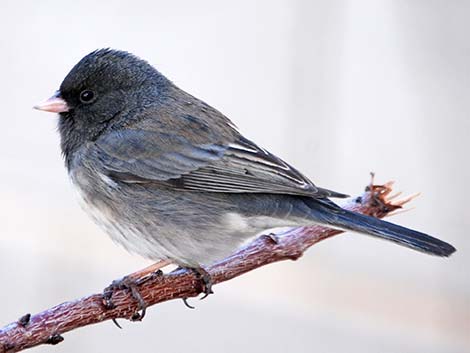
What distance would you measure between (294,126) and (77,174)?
1.80 m

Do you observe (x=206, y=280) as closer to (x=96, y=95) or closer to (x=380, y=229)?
(x=380, y=229)

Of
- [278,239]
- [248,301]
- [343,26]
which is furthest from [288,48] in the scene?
[278,239]

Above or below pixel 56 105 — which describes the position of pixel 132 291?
below

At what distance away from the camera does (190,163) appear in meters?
2.90

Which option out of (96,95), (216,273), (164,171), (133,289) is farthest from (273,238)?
(96,95)

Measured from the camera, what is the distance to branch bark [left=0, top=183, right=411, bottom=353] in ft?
7.22

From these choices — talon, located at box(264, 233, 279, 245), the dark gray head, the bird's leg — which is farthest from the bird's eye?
talon, located at box(264, 233, 279, 245)

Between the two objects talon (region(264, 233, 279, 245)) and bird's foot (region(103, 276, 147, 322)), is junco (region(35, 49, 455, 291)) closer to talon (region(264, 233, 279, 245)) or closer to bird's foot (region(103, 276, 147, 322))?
talon (region(264, 233, 279, 245))

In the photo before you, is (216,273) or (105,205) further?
(105,205)

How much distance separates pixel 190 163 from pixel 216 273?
429mm

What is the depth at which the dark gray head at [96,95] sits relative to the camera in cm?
301

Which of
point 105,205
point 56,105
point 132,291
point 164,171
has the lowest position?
point 132,291

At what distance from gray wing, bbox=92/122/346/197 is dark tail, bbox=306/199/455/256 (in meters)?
0.25

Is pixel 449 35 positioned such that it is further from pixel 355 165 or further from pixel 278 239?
pixel 278 239
